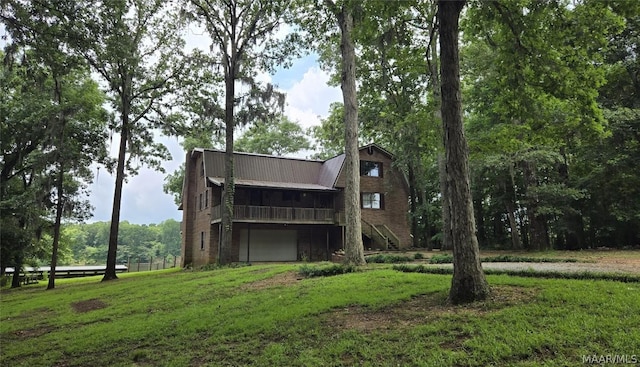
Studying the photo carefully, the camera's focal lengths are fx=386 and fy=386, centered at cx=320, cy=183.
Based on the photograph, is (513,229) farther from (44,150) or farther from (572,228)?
(44,150)

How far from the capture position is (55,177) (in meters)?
19.9

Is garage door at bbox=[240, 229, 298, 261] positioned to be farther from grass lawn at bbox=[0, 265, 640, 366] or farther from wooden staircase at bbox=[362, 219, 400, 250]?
grass lawn at bbox=[0, 265, 640, 366]

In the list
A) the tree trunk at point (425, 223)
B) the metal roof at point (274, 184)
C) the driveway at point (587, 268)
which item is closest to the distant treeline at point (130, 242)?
the metal roof at point (274, 184)

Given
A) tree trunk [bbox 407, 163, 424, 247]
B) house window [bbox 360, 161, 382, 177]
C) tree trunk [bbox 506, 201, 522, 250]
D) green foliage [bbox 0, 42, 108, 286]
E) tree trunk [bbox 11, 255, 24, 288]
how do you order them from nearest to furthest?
green foliage [bbox 0, 42, 108, 286] → tree trunk [bbox 11, 255, 24, 288] → tree trunk [bbox 506, 201, 522, 250] → house window [bbox 360, 161, 382, 177] → tree trunk [bbox 407, 163, 424, 247]

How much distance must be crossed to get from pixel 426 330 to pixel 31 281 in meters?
34.5

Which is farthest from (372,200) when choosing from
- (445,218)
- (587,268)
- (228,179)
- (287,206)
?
(587,268)

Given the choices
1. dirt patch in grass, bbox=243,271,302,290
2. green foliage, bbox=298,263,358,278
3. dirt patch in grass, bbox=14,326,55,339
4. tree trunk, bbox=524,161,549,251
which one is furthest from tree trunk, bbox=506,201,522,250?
dirt patch in grass, bbox=14,326,55,339

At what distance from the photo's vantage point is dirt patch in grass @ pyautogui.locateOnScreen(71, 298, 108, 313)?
10.8 m

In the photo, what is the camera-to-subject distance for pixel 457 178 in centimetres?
653

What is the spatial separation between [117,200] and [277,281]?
48.0 feet

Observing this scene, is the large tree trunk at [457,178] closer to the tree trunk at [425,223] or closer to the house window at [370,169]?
the tree trunk at [425,223]

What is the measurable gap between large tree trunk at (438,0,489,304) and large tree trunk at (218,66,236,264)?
15211 mm

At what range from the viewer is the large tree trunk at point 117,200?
68.5ft

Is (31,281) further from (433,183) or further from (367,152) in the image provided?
(433,183)
